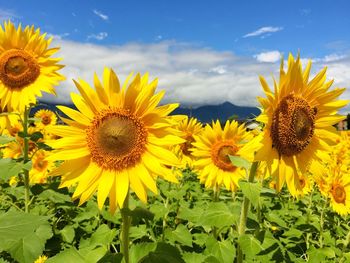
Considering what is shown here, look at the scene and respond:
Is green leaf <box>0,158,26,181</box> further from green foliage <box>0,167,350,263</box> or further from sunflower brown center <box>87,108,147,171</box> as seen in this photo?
sunflower brown center <box>87,108,147,171</box>

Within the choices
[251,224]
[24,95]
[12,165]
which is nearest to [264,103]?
[251,224]

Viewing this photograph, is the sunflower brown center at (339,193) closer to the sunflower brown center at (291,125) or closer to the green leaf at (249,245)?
the sunflower brown center at (291,125)

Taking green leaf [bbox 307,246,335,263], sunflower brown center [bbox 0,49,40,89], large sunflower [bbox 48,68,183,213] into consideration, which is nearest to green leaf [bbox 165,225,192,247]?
green leaf [bbox 307,246,335,263]

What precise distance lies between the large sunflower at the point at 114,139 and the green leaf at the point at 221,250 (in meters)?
1.11

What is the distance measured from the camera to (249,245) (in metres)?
3.09

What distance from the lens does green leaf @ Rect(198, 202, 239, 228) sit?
3.16m

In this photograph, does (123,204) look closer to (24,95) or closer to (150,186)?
(150,186)

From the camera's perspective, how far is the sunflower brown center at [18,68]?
5.63m

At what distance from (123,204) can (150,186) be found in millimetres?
218

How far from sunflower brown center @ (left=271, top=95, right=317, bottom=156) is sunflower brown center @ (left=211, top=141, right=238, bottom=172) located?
95.1 inches

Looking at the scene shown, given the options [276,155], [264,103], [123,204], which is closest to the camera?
[123,204]

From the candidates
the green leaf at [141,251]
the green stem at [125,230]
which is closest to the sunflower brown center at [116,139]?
the green stem at [125,230]

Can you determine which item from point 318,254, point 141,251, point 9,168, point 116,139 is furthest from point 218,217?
point 9,168

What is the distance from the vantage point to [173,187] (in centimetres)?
672
